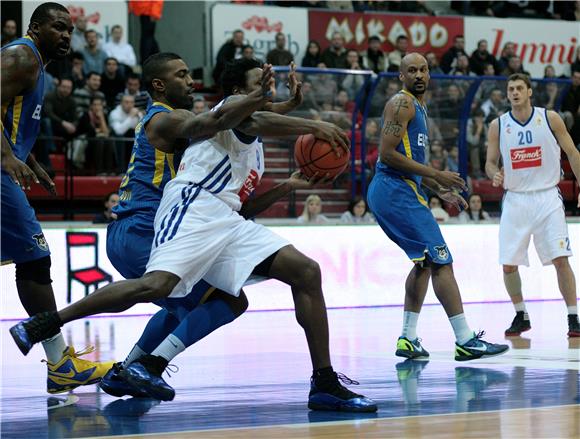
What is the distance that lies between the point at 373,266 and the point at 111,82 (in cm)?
530

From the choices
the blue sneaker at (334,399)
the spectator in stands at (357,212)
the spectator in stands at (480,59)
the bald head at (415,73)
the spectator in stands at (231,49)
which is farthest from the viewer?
the spectator in stands at (480,59)

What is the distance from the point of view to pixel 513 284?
9.71 metres

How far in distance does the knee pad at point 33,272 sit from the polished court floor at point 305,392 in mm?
640

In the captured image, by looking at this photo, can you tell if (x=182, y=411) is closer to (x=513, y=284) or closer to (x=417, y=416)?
(x=417, y=416)

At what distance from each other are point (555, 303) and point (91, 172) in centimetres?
619

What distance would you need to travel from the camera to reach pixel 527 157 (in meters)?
9.59

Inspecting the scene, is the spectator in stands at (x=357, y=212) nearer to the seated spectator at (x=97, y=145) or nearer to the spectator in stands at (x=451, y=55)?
the seated spectator at (x=97, y=145)

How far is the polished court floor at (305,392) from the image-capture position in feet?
15.8

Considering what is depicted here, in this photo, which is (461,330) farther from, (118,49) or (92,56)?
(118,49)

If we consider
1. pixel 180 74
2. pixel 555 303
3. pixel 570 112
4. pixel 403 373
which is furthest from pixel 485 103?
pixel 180 74

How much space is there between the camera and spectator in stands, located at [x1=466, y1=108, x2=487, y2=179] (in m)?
14.9

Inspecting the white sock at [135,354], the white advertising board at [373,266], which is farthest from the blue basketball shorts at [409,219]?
the white advertising board at [373,266]

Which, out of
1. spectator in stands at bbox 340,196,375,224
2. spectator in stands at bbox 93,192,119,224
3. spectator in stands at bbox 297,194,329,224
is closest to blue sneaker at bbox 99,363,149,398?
spectator in stands at bbox 93,192,119,224

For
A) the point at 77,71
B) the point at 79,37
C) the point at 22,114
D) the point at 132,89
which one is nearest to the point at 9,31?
the point at 77,71
